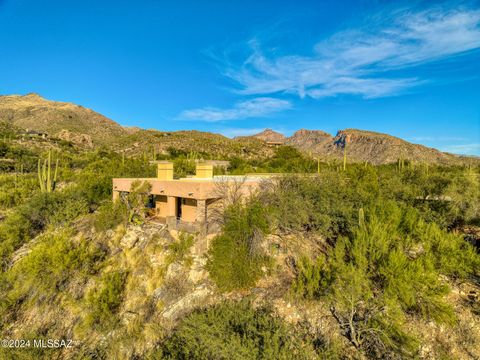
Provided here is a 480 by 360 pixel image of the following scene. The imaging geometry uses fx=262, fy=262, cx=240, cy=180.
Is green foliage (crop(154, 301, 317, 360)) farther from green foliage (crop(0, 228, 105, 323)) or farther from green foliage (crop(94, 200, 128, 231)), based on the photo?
green foliage (crop(94, 200, 128, 231))

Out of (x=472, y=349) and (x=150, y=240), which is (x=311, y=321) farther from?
(x=150, y=240)

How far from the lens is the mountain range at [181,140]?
51062 millimetres

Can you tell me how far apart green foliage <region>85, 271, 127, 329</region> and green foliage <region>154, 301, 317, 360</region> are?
347 cm

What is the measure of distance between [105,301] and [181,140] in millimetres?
44131

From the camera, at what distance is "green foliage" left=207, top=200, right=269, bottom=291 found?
448 inches

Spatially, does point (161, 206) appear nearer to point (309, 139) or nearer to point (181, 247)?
point (181, 247)

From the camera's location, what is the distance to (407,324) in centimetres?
890

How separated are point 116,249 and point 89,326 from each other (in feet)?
16.0

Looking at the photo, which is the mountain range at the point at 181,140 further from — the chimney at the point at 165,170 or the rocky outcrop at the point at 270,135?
the chimney at the point at 165,170

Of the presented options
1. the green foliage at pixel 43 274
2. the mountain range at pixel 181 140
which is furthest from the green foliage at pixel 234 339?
the mountain range at pixel 181 140

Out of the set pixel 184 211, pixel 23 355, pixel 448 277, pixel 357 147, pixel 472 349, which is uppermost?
pixel 357 147

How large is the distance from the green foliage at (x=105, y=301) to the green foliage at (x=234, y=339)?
347cm

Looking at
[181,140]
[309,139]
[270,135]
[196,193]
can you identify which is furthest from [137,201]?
[270,135]

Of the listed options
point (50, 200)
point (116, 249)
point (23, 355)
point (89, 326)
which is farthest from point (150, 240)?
point (50, 200)
